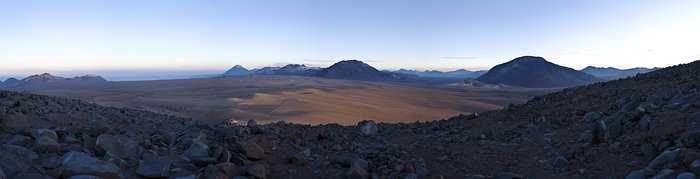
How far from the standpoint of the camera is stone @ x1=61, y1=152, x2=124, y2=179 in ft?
13.7

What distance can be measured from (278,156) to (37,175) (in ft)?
10.4

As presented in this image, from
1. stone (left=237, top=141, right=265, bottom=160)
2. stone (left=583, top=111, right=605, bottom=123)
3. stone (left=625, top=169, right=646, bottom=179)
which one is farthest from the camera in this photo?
stone (left=583, top=111, right=605, bottom=123)

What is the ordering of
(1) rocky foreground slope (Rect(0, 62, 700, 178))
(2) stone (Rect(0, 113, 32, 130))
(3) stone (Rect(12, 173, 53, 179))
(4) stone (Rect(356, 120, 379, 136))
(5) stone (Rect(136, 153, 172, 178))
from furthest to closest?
1. (4) stone (Rect(356, 120, 379, 136))
2. (2) stone (Rect(0, 113, 32, 130))
3. (5) stone (Rect(136, 153, 172, 178))
4. (1) rocky foreground slope (Rect(0, 62, 700, 178))
5. (3) stone (Rect(12, 173, 53, 179))

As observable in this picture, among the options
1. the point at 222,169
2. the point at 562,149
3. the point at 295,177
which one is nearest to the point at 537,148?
the point at 562,149

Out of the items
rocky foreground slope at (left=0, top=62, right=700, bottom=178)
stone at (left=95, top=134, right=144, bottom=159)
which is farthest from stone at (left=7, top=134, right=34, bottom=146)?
stone at (left=95, top=134, right=144, bottom=159)

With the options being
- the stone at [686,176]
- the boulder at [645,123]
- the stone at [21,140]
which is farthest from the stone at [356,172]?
the boulder at [645,123]

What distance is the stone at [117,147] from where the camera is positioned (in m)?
5.17

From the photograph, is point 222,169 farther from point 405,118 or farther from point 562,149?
point 405,118

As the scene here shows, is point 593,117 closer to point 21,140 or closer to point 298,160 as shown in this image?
point 298,160

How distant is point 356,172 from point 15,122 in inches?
197

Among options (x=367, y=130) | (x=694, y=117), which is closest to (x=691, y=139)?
(x=694, y=117)

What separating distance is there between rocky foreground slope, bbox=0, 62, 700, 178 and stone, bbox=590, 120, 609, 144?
2 centimetres

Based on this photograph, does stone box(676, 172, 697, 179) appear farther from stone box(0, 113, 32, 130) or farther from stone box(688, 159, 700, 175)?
stone box(0, 113, 32, 130)

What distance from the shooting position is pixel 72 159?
4375 millimetres
